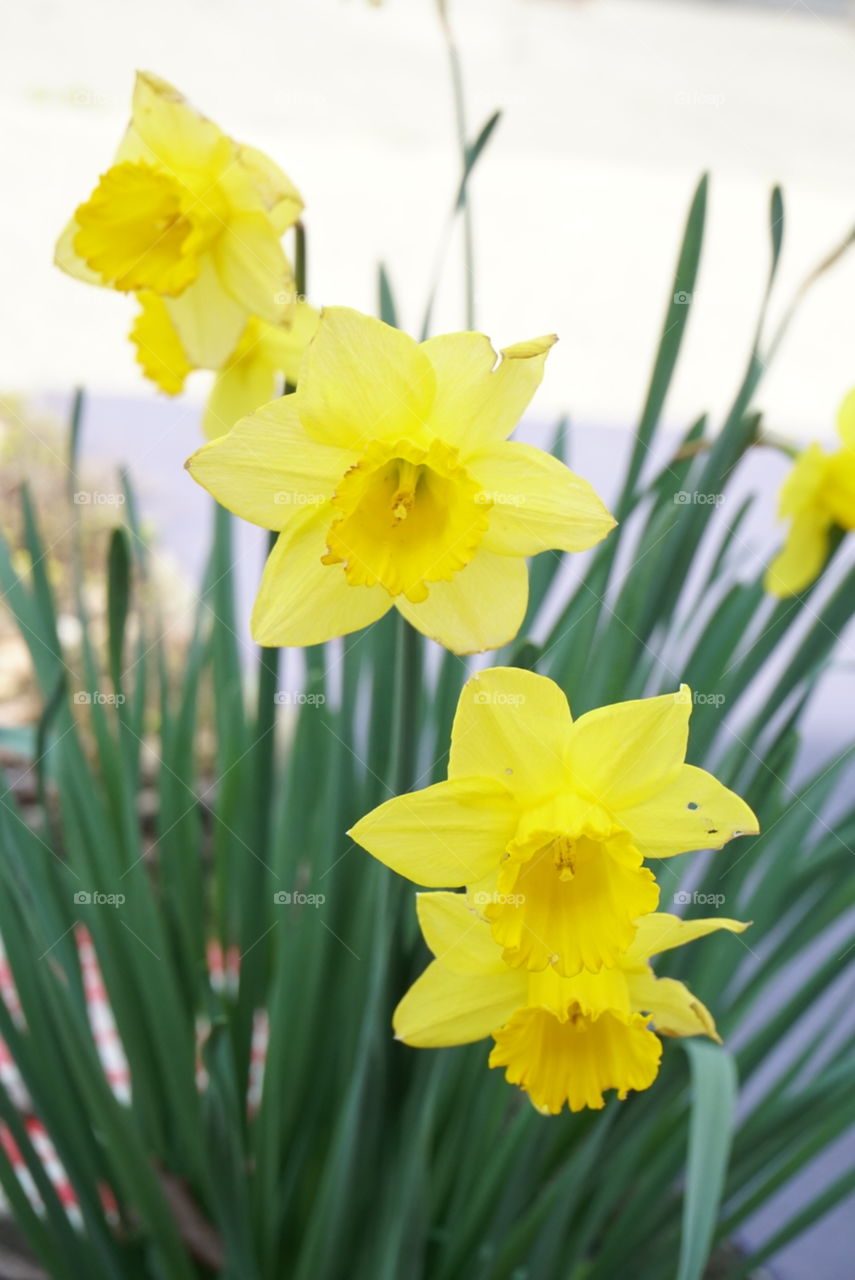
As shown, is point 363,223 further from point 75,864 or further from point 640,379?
point 75,864

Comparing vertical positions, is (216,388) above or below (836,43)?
below

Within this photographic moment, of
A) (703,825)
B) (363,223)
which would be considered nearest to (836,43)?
(363,223)

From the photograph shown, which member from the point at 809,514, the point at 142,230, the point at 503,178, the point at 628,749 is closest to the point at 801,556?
the point at 809,514

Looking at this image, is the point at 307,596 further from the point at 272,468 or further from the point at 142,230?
the point at 142,230

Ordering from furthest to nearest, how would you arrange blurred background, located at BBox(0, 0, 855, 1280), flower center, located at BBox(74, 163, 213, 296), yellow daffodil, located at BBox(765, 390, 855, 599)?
blurred background, located at BBox(0, 0, 855, 1280) < yellow daffodil, located at BBox(765, 390, 855, 599) < flower center, located at BBox(74, 163, 213, 296)

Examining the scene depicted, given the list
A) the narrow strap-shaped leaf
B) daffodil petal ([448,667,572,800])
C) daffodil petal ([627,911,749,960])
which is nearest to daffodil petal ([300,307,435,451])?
daffodil petal ([448,667,572,800])

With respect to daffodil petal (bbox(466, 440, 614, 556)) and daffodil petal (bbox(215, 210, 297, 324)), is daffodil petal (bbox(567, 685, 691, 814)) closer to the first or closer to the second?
daffodil petal (bbox(466, 440, 614, 556))

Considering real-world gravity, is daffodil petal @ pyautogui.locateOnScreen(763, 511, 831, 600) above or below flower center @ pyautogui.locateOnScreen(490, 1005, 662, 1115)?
above

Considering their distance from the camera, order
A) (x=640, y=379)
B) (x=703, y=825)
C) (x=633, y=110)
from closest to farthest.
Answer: (x=703, y=825) < (x=640, y=379) < (x=633, y=110)
